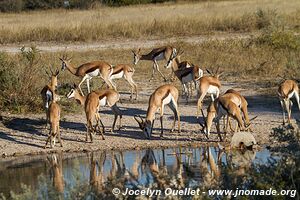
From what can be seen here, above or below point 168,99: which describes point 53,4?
below

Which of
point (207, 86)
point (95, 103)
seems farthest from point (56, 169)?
point (207, 86)

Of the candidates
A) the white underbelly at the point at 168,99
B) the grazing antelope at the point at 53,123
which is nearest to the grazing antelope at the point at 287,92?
the white underbelly at the point at 168,99

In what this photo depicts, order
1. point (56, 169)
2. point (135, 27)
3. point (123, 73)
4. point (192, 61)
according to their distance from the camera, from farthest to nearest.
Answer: point (135, 27) < point (192, 61) < point (123, 73) < point (56, 169)

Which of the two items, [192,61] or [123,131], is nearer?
[123,131]

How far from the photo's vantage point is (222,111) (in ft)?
51.8

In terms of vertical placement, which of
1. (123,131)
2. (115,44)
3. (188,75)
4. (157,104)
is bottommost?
(115,44)

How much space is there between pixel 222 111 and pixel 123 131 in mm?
2507

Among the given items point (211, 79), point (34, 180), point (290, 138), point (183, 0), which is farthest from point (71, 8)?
point (290, 138)

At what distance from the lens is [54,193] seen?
8.78 metres

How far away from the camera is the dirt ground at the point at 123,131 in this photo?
16078 mm

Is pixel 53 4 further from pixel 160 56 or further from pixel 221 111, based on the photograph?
pixel 221 111

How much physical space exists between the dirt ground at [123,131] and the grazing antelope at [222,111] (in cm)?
41

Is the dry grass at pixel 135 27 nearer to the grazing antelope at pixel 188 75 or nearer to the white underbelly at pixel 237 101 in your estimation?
the grazing antelope at pixel 188 75

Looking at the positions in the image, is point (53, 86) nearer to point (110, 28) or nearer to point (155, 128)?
point (155, 128)
